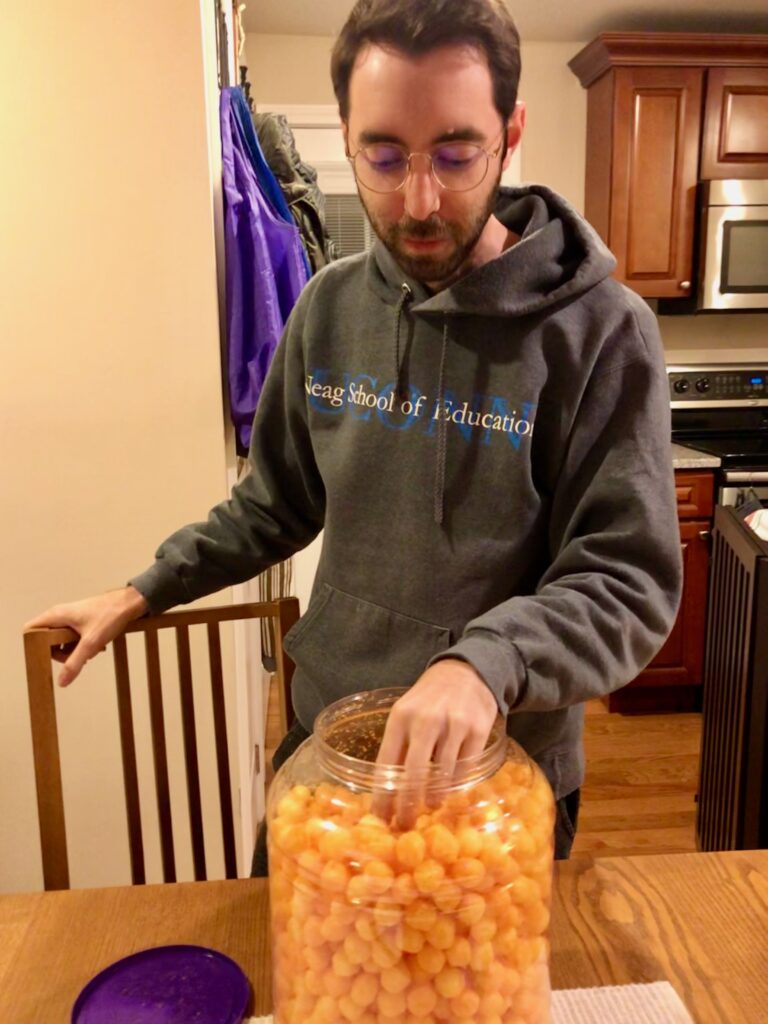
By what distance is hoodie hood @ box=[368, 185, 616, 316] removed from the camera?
95 cm

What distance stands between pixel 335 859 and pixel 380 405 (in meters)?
0.58

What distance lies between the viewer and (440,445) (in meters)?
0.99

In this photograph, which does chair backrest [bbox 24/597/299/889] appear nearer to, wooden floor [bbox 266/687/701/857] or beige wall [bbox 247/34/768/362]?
wooden floor [bbox 266/687/701/857]

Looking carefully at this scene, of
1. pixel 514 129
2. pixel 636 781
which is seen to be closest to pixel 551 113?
pixel 636 781

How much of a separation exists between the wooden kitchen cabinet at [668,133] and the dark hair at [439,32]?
2.55 m

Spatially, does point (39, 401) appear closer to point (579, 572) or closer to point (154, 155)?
point (154, 155)

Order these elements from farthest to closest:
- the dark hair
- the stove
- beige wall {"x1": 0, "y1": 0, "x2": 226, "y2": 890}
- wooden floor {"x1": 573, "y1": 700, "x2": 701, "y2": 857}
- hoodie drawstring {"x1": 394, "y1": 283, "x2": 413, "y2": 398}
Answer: the stove
wooden floor {"x1": 573, "y1": 700, "x2": 701, "y2": 857}
beige wall {"x1": 0, "y1": 0, "x2": 226, "y2": 890}
hoodie drawstring {"x1": 394, "y1": 283, "x2": 413, "y2": 398}
the dark hair

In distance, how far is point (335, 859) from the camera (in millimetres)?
583

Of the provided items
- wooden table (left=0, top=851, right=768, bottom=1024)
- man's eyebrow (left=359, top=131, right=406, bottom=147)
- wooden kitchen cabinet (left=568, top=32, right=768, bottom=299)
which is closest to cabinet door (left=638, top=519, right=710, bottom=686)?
wooden kitchen cabinet (left=568, top=32, right=768, bottom=299)

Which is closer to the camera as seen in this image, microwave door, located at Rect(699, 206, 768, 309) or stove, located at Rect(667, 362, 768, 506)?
microwave door, located at Rect(699, 206, 768, 309)

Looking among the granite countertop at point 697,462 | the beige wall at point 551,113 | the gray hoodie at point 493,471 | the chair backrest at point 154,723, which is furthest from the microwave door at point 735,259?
the chair backrest at point 154,723

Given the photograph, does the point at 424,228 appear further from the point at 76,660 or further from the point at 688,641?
the point at 688,641

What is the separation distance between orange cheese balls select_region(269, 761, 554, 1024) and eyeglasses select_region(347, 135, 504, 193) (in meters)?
0.59

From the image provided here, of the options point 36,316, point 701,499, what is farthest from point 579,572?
point 701,499
